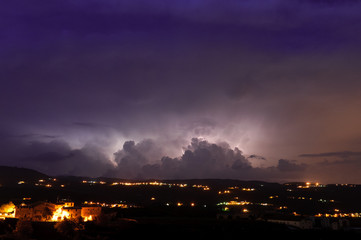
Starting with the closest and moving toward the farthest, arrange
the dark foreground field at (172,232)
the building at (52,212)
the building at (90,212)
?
the dark foreground field at (172,232), the building at (52,212), the building at (90,212)

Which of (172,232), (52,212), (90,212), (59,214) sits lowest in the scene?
(172,232)

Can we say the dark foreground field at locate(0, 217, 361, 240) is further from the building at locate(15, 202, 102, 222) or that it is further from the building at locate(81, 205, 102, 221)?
the building at locate(81, 205, 102, 221)

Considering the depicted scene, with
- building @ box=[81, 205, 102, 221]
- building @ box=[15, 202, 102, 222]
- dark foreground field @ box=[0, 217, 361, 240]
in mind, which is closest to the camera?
dark foreground field @ box=[0, 217, 361, 240]

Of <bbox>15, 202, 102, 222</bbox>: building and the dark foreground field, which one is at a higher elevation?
<bbox>15, 202, 102, 222</bbox>: building

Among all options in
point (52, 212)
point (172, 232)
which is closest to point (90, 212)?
point (52, 212)

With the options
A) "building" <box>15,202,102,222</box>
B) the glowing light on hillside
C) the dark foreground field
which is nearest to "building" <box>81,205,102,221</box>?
"building" <box>15,202,102,222</box>

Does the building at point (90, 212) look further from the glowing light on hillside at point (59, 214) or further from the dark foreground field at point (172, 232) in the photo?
the dark foreground field at point (172, 232)

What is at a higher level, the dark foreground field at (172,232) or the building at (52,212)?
the building at (52,212)

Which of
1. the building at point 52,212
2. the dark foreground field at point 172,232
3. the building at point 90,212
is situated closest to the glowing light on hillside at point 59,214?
the building at point 52,212

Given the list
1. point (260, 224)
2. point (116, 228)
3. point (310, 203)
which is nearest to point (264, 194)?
point (310, 203)

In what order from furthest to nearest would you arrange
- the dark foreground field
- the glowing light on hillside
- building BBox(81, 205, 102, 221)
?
building BBox(81, 205, 102, 221) → the glowing light on hillside → the dark foreground field

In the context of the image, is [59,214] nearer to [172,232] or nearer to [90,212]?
[90,212]

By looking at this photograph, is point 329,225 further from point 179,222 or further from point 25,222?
point 25,222

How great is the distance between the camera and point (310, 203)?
484 feet
